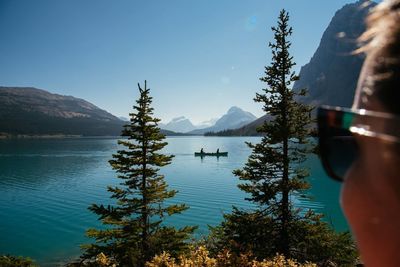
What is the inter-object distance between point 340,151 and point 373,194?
0.86 ft

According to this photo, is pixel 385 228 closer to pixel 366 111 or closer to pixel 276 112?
pixel 366 111

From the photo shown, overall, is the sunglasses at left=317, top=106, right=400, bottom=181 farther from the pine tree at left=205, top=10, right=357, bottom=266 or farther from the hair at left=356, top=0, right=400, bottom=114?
the pine tree at left=205, top=10, right=357, bottom=266

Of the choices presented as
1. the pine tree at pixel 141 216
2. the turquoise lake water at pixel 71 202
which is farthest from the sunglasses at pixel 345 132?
the turquoise lake water at pixel 71 202

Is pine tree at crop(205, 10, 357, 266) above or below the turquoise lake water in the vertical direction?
above

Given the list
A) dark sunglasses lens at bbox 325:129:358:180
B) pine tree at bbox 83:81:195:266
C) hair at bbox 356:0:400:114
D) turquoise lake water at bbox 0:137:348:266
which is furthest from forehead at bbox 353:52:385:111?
turquoise lake water at bbox 0:137:348:266

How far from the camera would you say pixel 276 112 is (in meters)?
16.5

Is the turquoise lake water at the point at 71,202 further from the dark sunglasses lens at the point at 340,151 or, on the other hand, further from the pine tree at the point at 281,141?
the dark sunglasses lens at the point at 340,151

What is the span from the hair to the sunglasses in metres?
0.07

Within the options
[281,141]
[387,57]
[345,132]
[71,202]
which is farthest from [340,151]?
[71,202]

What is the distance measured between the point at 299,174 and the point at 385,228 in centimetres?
1651

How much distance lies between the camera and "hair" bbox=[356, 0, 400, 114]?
0.95m

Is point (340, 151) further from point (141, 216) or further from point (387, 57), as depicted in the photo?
point (141, 216)

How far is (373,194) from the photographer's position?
37.4 inches

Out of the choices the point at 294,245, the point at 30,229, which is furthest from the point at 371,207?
the point at 30,229
